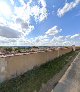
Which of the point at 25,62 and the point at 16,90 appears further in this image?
the point at 25,62

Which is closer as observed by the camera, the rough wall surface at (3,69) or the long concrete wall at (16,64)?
the rough wall surface at (3,69)

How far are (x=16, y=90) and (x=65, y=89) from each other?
235cm

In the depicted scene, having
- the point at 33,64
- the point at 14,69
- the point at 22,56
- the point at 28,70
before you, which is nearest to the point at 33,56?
the point at 33,64

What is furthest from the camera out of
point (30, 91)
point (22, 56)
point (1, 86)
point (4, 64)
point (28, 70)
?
point (28, 70)

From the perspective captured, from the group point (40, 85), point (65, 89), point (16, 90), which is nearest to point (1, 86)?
point (16, 90)

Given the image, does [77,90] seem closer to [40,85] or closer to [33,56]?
[40,85]

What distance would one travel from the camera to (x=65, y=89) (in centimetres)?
1094

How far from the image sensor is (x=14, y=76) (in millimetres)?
13820

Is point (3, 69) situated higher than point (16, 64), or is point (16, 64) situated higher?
point (16, 64)

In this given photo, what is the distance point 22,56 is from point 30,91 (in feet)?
18.2

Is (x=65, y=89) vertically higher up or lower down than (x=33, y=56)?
lower down

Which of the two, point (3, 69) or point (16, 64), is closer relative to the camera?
point (3, 69)

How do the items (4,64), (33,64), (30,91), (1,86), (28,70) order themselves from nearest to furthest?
(30,91), (1,86), (4,64), (28,70), (33,64)

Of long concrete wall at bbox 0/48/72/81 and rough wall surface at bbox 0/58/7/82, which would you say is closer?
rough wall surface at bbox 0/58/7/82
